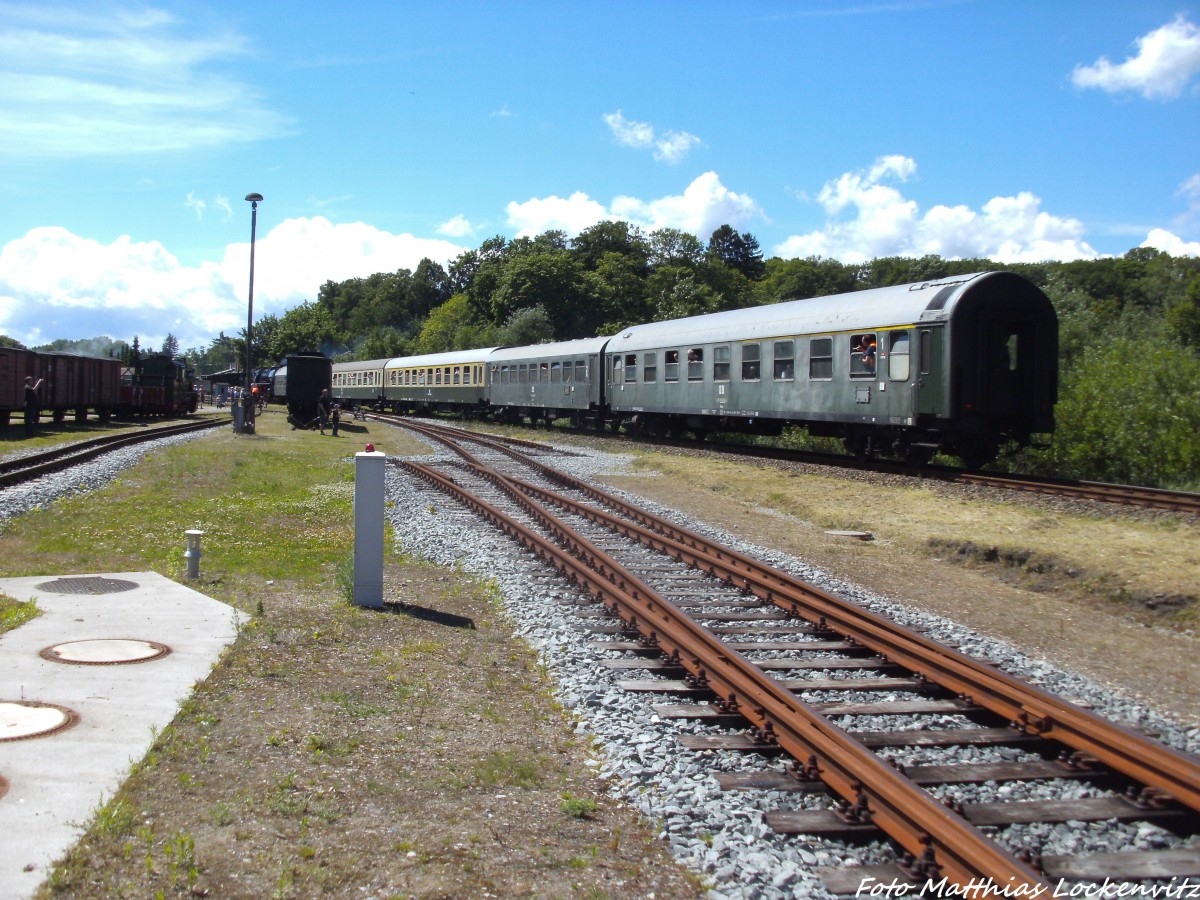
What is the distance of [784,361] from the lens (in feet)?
68.2

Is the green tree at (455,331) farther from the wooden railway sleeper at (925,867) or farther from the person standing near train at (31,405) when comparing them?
the wooden railway sleeper at (925,867)

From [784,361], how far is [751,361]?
1307 mm

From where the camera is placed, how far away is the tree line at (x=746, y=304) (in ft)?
61.8

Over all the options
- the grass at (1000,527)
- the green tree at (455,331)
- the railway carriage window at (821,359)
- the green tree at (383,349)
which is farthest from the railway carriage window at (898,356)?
the green tree at (383,349)

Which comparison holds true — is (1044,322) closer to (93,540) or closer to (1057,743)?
(1057,743)

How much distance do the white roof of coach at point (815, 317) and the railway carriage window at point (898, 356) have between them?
234 mm

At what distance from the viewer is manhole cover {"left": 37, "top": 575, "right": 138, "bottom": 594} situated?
844cm

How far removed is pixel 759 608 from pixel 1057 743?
354 cm

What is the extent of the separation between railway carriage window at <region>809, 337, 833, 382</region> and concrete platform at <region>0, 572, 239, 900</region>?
1350cm

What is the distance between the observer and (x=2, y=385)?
2734 cm

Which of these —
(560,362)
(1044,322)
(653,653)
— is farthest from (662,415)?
(653,653)

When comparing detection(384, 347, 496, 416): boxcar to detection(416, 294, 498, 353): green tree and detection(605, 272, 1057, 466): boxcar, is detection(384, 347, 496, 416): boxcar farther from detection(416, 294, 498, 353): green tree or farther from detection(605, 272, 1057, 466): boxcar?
detection(416, 294, 498, 353): green tree

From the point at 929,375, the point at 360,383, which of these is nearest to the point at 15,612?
the point at 929,375

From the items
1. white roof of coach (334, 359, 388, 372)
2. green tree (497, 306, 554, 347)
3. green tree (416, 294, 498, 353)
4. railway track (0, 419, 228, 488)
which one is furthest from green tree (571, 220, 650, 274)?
railway track (0, 419, 228, 488)
